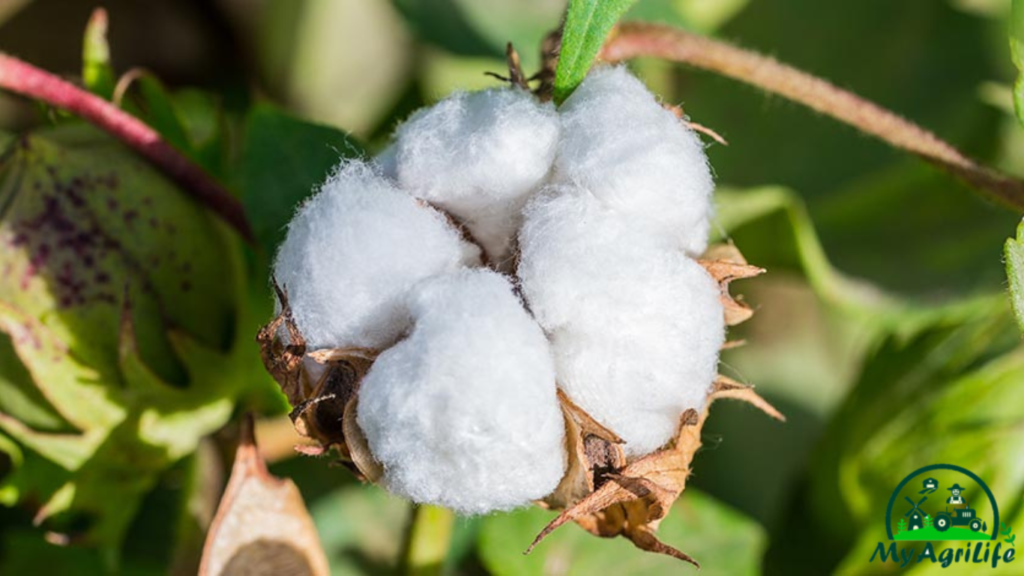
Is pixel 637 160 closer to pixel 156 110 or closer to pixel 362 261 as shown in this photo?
pixel 362 261

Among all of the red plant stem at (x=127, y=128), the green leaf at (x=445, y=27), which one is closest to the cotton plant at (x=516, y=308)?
the red plant stem at (x=127, y=128)

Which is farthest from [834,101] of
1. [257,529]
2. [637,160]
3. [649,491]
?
[257,529]

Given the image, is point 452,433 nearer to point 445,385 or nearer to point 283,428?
point 445,385


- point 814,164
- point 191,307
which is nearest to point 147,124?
point 191,307

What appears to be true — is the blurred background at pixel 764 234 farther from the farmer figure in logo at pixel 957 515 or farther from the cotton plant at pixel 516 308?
the cotton plant at pixel 516 308

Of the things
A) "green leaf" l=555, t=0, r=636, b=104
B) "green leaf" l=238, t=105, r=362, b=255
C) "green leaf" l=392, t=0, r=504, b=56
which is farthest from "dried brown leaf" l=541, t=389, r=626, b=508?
"green leaf" l=392, t=0, r=504, b=56
